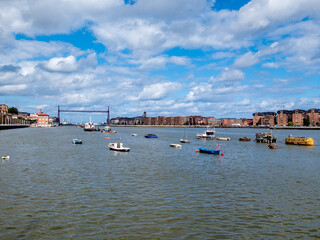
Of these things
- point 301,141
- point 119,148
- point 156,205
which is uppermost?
point 301,141

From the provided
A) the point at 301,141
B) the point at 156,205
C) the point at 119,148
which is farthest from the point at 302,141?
the point at 156,205

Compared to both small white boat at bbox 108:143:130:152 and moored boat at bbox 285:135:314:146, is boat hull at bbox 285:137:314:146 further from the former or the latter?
small white boat at bbox 108:143:130:152

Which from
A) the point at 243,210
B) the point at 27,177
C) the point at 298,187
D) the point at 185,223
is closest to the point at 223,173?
the point at 298,187

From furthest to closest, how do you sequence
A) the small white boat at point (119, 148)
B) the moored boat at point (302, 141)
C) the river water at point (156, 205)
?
1. the moored boat at point (302, 141)
2. the small white boat at point (119, 148)
3. the river water at point (156, 205)

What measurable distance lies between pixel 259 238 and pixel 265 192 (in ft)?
34.7

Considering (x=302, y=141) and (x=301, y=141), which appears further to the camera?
(x=301, y=141)

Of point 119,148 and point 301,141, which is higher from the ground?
point 301,141

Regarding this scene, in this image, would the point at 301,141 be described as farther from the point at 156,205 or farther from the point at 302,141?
the point at 156,205

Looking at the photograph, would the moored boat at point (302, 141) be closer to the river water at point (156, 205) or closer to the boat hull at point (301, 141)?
the boat hull at point (301, 141)

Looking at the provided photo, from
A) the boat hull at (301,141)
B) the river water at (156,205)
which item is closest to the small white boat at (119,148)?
the river water at (156,205)

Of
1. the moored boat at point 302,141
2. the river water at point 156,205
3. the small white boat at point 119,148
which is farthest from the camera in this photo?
the moored boat at point 302,141

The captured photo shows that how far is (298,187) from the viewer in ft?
90.1

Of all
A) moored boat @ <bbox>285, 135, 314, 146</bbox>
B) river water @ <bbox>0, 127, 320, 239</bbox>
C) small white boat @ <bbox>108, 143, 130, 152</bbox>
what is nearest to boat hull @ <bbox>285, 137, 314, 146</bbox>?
moored boat @ <bbox>285, 135, 314, 146</bbox>

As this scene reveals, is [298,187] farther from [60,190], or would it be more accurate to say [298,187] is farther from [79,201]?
[60,190]
